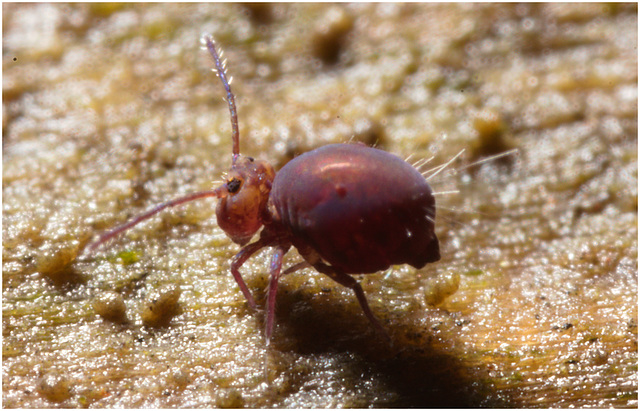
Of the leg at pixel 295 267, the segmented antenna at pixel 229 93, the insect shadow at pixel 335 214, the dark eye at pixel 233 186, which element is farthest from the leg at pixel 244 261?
the segmented antenna at pixel 229 93

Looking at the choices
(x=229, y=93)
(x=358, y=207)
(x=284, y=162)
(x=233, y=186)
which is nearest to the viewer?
(x=358, y=207)

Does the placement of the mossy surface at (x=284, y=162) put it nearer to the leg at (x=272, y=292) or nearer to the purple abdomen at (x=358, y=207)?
the leg at (x=272, y=292)

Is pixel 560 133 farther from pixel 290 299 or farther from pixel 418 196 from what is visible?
pixel 290 299

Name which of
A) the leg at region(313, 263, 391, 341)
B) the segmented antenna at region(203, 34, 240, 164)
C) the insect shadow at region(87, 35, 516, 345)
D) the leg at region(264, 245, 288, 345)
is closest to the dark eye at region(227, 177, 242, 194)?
the insect shadow at region(87, 35, 516, 345)

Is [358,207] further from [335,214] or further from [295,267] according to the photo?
[295,267]

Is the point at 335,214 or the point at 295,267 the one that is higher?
the point at 335,214

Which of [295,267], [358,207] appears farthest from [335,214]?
[295,267]

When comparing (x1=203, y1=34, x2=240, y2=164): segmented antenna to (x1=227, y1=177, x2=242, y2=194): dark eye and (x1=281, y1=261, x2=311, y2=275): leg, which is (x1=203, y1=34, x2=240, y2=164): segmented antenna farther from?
(x1=281, y1=261, x2=311, y2=275): leg
